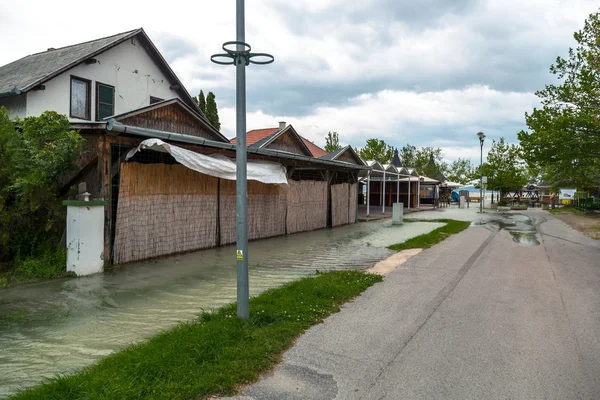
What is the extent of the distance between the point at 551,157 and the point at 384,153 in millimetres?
37344

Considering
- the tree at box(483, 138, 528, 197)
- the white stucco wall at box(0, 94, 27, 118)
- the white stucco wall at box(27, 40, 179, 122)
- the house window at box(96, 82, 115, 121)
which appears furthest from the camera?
the tree at box(483, 138, 528, 197)

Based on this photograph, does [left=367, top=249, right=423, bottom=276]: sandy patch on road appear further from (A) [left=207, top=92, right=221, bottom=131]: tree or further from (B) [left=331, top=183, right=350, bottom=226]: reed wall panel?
(A) [left=207, top=92, right=221, bottom=131]: tree

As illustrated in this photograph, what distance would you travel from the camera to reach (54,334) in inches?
194

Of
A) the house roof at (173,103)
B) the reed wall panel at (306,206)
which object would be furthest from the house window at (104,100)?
the reed wall panel at (306,206)

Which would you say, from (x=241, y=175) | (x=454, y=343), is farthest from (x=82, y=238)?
Answer: (x=454, y=343)

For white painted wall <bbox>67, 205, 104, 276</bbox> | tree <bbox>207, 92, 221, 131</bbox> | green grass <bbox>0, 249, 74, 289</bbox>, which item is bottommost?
green grass <bbox>0, 249, 74, 289</bbox>

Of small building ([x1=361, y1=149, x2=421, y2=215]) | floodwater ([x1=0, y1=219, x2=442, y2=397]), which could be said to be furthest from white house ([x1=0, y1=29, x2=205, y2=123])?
small building ([x1=361, y1=149, x2=421, y2=215])

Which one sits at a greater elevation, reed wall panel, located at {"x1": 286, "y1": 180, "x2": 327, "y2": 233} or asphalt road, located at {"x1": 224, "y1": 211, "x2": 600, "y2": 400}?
reed wall panel, located at {"x1": 286, "y1": 180, "x2": 327, "y2": 233}

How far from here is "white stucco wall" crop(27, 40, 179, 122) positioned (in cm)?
1338

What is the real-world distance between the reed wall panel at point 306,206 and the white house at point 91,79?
707 centimetres

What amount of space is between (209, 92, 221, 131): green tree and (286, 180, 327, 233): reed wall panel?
1444 cm

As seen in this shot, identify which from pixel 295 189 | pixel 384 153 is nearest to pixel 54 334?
pixel 295 189

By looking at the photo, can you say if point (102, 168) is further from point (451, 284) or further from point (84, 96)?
point (84, 96)

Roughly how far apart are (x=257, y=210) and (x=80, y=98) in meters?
7.23
